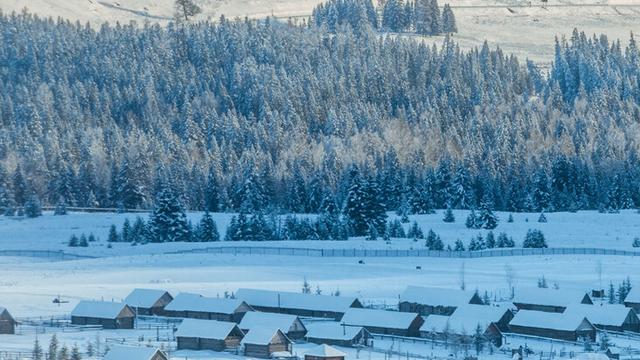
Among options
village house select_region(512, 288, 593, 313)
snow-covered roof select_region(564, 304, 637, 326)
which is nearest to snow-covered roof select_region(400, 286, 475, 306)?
village house select_region(512, 288, 593, 313)

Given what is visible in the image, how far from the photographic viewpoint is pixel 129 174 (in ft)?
424

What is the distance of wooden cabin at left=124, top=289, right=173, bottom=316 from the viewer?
253 ft

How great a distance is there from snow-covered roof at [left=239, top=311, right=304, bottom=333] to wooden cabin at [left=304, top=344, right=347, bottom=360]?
549 cm

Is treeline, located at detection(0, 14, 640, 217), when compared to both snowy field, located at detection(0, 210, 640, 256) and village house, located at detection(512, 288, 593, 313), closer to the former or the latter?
snowy field, located at detection(0, 210, 640, 256)

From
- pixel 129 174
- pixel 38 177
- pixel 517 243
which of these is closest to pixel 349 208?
pixel 517 243

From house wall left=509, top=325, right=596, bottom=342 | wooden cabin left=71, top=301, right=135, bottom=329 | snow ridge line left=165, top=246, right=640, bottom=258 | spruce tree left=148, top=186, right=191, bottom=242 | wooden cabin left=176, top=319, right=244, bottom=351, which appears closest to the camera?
wooden cabin left=176, top=319, right=244, bottom=351

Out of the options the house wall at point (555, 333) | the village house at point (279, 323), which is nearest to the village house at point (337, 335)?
the village house at point (279, 323)

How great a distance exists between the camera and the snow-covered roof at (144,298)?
3034 inches

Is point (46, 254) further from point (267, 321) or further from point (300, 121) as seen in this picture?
point (300, 121)

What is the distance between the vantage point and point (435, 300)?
76.6 metres

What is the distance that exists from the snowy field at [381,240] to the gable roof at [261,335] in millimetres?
34160

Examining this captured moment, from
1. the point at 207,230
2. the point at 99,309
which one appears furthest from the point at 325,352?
the point at 207,230

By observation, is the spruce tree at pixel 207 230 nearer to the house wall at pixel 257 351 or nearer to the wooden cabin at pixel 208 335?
the wooden cabin at pixel 208 335

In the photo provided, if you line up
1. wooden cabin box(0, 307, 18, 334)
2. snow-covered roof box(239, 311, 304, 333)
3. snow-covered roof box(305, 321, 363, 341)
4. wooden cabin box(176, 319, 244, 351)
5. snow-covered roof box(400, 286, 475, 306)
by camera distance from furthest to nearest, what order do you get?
snow-covered roof box(400, 286, 475, 306) → wooden cabin box(0, 307, 18, 334) → snow-covered roof box(239, 311, 304, 333) → snow-covered roof box(305, 321, 363, 341) → wooden cabin box(176, 319, 244, 351)
